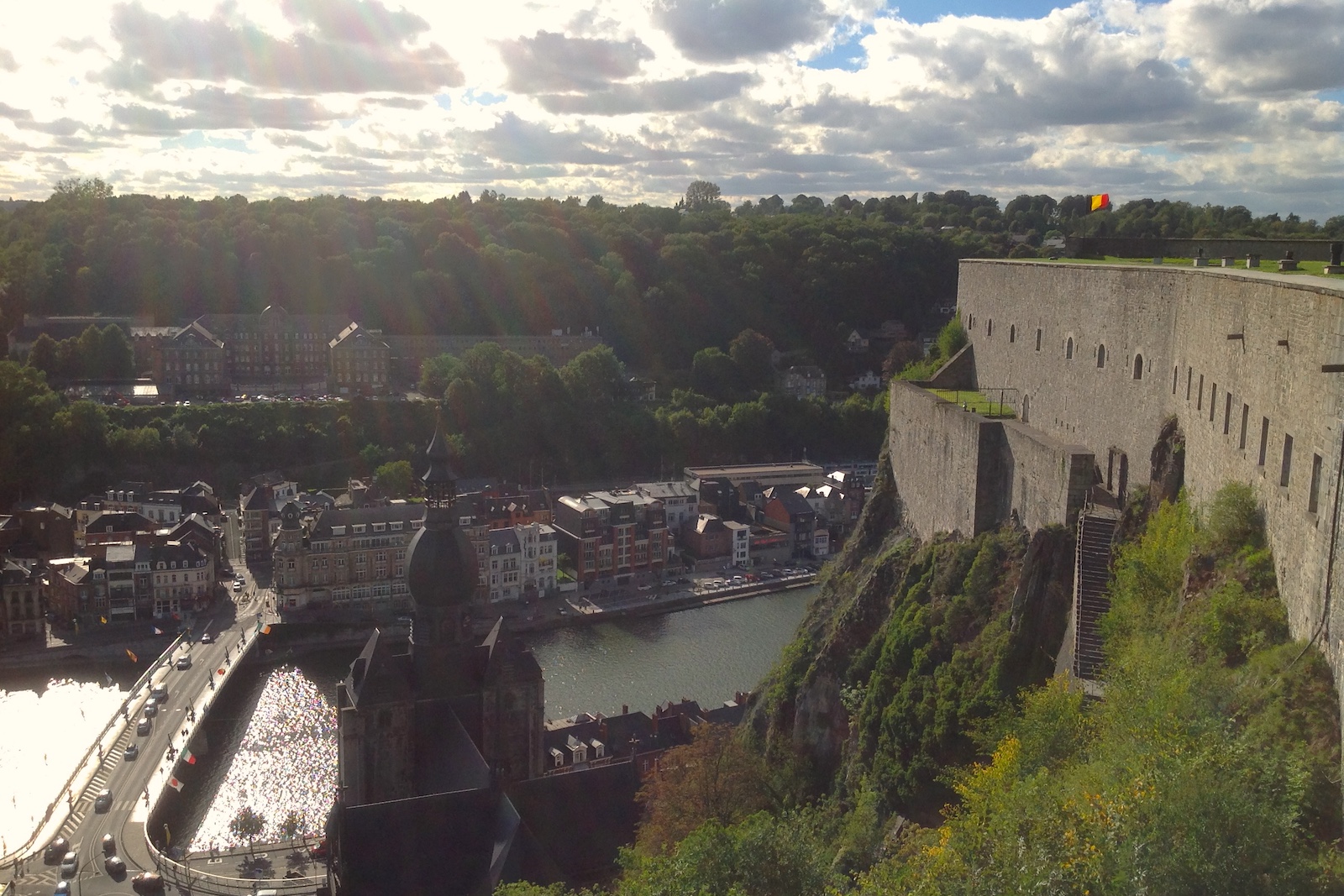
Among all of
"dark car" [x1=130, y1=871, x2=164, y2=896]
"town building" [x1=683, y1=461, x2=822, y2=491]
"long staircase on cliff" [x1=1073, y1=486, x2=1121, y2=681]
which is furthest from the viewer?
"town building" [x1=683, y1=461, x2=822, y2=491]

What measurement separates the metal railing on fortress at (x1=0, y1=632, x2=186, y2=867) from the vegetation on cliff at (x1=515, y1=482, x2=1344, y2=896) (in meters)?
11.2

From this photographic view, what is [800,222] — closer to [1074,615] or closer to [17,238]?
[17,238]

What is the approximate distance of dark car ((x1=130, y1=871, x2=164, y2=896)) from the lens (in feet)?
52.3

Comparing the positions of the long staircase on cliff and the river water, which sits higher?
the long staircase on cliff

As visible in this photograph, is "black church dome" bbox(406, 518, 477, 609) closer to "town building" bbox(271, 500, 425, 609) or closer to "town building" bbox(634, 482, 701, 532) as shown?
"town building" bbox(271, 500, 425, 609)

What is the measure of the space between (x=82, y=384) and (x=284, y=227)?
684 inches

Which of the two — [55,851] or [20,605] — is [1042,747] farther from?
[20,605]

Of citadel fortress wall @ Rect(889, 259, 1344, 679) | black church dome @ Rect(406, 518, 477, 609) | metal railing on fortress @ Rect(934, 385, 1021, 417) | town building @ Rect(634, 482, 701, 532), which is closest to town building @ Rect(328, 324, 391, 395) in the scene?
town building @ Rect(634, 482, 701, 532)

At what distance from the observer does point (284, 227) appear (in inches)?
2296

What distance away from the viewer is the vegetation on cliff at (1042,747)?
498 centimetres

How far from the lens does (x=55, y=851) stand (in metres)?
17.1

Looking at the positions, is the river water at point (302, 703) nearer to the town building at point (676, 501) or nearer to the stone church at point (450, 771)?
the town building at point (676, 501)

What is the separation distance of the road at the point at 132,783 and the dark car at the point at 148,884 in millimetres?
170

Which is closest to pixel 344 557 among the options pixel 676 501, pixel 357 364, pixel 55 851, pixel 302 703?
pixel 302 703
